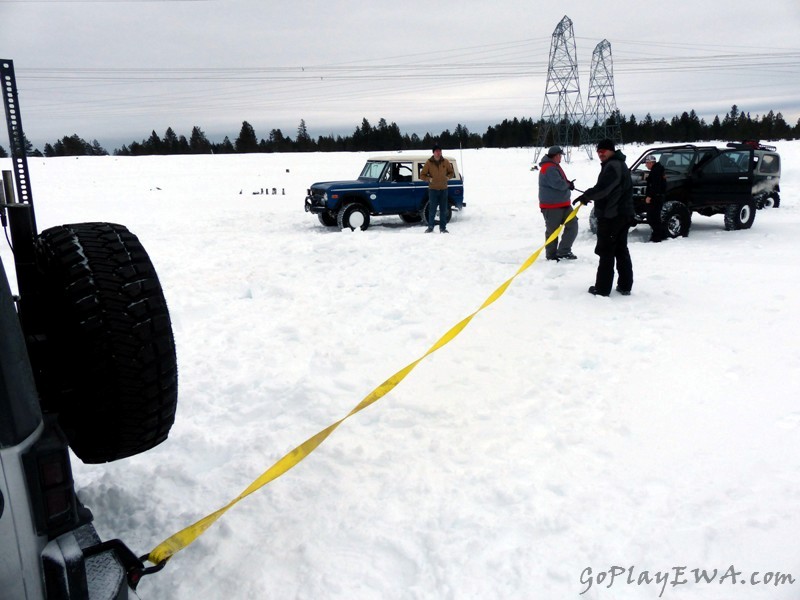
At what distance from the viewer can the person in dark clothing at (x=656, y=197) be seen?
33.8ft

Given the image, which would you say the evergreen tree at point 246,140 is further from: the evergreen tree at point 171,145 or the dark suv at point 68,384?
the dark suv at point 68,384

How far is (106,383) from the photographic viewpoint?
6.87 ft

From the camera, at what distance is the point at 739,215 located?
11500 mm

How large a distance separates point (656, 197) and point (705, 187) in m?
1.58

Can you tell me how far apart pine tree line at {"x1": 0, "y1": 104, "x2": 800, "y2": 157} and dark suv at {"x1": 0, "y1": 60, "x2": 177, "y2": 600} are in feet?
250

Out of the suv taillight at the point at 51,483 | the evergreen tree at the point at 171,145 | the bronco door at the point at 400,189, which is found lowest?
the suv taillight at the point at 51,483

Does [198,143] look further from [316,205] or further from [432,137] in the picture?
[316,205]

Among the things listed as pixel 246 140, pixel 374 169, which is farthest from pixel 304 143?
pixel 374 169

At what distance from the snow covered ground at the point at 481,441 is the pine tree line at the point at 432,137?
72446mm


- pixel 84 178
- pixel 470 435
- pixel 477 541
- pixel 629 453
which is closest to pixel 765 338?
pixel 629 453

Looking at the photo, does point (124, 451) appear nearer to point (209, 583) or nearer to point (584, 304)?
point (209, 583)

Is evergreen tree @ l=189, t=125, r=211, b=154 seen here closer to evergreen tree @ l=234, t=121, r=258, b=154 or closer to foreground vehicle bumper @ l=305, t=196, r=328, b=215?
evergreen tree @ l=234, t=121, r=258, b=154

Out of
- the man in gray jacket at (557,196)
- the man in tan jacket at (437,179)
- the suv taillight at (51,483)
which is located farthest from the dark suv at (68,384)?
the man in tan jacket at (437,179)

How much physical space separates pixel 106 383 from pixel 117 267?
43cm
